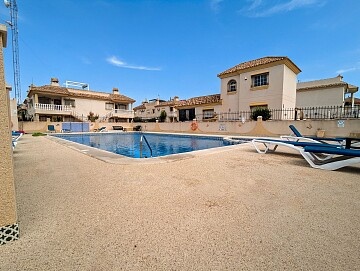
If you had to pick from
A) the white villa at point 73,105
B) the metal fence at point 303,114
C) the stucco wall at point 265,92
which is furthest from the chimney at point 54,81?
the stucco wall at point 265,92

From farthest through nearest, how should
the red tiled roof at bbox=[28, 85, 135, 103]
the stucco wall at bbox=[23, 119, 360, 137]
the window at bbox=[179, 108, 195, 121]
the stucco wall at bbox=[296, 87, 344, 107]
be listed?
1. the window at bbox=[179, 108, 195, 121]
2. the red tiled roof at bbox=[28, 85, 135, 103]
3. the stucco wall at bbox=[296, 87, 344, 107]
4. the stucco wall at bbox=[23, 119, 360, 137]

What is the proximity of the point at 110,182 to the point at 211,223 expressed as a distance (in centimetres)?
244

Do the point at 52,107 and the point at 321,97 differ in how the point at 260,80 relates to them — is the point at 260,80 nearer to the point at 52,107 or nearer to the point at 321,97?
the point at 321,97

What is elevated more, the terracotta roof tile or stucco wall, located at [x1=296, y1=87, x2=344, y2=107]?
the terracotta roof tile

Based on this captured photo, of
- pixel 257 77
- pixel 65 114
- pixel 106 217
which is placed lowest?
pixel 106 217

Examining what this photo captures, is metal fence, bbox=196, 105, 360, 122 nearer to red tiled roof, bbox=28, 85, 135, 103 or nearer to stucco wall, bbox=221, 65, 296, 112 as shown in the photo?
stucco wall, bbox=221, 65, 296, 112

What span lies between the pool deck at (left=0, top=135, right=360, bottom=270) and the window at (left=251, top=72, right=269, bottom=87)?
1766 centimetres

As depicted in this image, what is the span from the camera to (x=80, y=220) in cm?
233

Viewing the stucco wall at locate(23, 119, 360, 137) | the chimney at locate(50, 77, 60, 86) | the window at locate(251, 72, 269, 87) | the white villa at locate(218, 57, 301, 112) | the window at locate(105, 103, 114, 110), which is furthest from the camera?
the window at locate(105, 103, 114, 110)

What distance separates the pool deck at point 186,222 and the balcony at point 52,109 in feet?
87.4

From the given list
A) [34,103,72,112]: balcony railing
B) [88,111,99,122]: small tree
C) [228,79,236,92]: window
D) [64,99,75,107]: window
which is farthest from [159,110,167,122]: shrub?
[228,79,236,92]: window

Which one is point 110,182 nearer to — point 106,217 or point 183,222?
point 106,217

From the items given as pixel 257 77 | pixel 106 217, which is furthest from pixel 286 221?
pixel 257 77

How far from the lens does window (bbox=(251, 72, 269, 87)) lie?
19638mm
